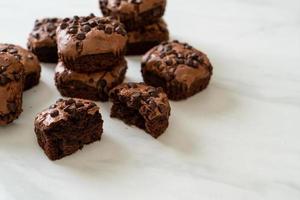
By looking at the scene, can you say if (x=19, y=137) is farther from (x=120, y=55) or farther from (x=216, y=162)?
(x=216, y=162)

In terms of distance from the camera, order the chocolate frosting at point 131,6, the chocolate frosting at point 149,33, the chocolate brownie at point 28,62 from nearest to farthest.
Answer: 1. the chocolate brownie at point 28,62
2. the chocolate frosting at point 131,6
3. the chocolate frosting at point 149,33

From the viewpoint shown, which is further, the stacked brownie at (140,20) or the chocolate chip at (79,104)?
the stacked brownie at (140,20)

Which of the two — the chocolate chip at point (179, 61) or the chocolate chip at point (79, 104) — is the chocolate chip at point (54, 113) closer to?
the chocolate chip at point (79, 104)

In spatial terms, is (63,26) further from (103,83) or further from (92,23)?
(103,83)

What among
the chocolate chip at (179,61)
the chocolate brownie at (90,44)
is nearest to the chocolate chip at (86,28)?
the chocolate brownie at (90,44)

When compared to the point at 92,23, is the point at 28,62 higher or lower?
lower

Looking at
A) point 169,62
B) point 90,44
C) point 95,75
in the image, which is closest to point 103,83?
point 95,75
